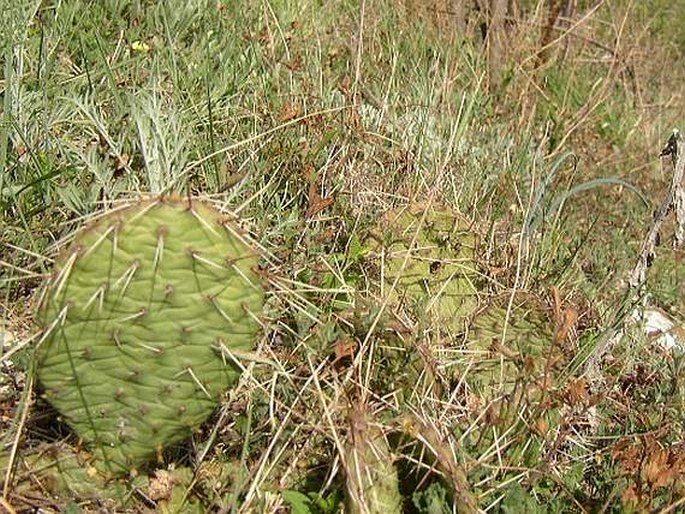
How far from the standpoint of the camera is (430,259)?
262cm

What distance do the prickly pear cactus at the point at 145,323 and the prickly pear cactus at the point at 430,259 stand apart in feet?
2.47

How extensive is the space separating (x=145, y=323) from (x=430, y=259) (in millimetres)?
1044

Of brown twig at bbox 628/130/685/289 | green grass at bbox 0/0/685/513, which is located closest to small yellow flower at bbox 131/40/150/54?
green grass at bbox 0/0/685/513

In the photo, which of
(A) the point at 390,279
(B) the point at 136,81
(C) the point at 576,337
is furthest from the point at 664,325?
(B) the point at 136,81

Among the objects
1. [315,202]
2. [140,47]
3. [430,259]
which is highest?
[140,47]

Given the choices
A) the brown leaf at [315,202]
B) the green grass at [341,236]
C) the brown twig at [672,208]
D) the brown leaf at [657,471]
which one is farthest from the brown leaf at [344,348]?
the brown twig at [672,208]

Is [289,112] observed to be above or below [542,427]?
above

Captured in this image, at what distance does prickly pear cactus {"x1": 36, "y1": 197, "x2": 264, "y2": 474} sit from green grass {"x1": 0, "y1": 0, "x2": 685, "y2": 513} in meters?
0.10

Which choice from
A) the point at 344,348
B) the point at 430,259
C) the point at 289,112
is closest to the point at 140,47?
the point at 289,112

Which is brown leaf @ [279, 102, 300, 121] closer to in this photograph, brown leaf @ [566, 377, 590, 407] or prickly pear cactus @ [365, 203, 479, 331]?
prickly pear cactus @ [365, 203, 479, 331]

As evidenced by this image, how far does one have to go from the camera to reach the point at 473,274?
9.03ft

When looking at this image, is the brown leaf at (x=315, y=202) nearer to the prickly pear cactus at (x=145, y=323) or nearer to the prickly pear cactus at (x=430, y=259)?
the prickly pear cactus at (x=430, y=259)

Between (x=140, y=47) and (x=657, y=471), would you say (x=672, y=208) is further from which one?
(x=140, y=47)

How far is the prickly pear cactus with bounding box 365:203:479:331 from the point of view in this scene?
257 centimetres
